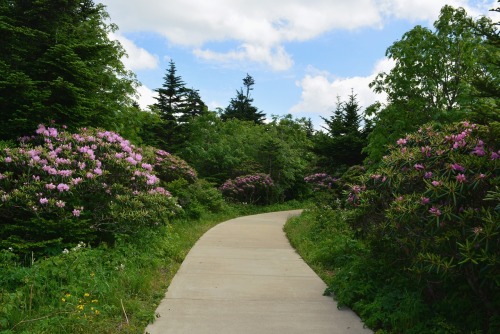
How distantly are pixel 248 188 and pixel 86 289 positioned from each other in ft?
46.7

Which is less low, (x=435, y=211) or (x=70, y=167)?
(x=70, y=167)

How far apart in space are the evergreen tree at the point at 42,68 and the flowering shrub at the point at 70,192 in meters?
0.52

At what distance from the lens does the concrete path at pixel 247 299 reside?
13.1 ft

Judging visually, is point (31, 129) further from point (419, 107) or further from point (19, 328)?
point (419, 107)

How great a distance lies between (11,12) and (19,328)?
7.05 meters

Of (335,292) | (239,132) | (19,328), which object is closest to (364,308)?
(335,292)

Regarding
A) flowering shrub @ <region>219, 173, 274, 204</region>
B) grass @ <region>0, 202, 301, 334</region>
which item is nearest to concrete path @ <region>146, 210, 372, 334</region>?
grass @ <region>0, 202, 301, 334</region>

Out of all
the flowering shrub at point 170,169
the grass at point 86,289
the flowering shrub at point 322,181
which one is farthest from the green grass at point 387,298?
the flowering shrub at point 170,169

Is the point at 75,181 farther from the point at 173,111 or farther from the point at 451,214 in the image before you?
the point at 173,111

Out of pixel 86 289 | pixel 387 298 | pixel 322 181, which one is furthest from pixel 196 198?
pixel 387 298

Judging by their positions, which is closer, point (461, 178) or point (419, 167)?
point (461, 178)

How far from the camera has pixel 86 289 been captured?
4.41 meters

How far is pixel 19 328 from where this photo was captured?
346cm

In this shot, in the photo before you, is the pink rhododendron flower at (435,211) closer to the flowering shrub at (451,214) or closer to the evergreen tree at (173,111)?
the flowering shrub at (451,214)
